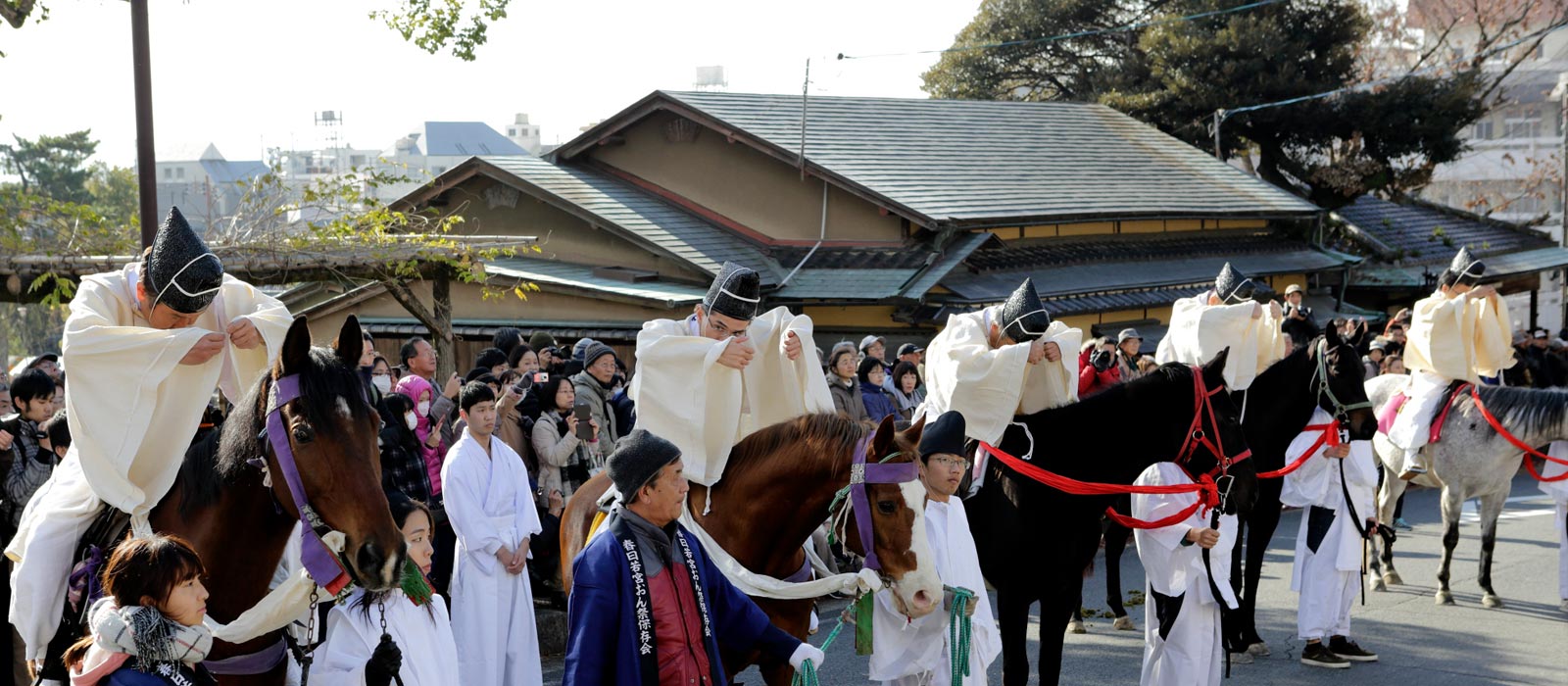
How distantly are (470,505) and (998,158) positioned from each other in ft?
49.0

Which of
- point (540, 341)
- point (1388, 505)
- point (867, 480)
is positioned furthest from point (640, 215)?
point (867, 480)

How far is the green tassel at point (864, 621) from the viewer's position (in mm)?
5863

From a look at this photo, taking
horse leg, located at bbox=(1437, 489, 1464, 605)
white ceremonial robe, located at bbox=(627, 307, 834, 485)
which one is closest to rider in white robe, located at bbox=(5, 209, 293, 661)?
white ceremonial robe, located at bbox=(627, 307, 834, 485)

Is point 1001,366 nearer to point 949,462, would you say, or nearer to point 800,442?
point 949,462

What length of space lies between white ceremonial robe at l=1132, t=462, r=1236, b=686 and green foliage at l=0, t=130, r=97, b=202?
35167mm

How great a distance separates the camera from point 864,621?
19.3ft

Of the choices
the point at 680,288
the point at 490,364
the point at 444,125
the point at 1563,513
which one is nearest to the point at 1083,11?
the point at 680,288

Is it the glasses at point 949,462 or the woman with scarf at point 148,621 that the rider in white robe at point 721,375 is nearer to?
the glasses at point 949,462

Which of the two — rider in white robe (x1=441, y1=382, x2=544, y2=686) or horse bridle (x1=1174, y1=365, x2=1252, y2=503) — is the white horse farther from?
rider in white robe (x1=441, y1=382, x2=544, y2=686)

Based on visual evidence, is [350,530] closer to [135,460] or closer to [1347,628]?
[135,460]

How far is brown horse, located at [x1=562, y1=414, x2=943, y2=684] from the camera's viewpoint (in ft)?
16.8

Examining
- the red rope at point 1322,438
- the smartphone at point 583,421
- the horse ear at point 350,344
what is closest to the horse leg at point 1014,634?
the red rope at point 1322,438

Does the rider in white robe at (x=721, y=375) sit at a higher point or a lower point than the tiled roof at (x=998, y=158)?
lower

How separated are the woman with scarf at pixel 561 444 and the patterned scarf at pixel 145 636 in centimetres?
534
